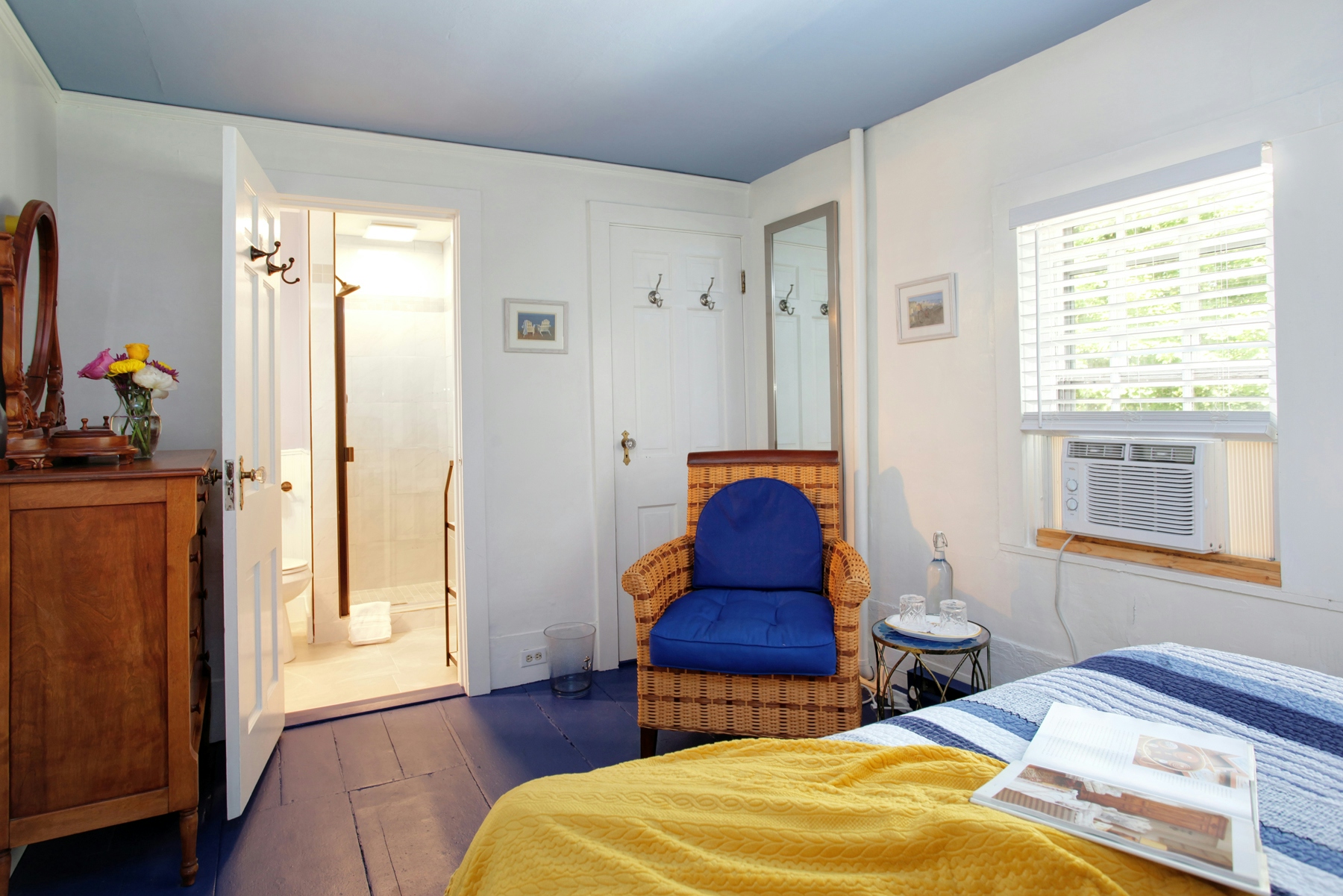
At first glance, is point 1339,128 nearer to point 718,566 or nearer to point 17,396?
point 718,566

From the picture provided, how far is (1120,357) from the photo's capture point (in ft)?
7.64

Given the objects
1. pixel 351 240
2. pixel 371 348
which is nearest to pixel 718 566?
pixel 371 348

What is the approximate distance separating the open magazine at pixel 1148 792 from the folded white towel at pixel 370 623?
11.9 feet

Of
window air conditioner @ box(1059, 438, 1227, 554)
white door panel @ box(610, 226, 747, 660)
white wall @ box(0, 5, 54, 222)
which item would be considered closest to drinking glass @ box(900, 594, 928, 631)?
window air conditioner @ box(1059, 438, 1227, 554)

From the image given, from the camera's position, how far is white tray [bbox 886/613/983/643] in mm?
2289

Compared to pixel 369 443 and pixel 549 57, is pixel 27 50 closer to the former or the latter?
Result: pixel 549 57

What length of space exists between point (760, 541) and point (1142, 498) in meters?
1.24

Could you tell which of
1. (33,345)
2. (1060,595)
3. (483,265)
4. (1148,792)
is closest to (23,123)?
(33,345)

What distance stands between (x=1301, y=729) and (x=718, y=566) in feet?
6.13

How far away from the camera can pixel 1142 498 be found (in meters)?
2.22

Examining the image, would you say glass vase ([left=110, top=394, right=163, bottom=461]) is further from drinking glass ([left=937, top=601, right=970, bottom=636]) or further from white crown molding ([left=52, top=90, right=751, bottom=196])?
drinking glass ([left=937, top=601, right=970, bottom=636])

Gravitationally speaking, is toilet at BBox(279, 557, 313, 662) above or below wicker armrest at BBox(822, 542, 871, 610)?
below

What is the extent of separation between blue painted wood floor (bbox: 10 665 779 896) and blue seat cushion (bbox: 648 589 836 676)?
456 mm

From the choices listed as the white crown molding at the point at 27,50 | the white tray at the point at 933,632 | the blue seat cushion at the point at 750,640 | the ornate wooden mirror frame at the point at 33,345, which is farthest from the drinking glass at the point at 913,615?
the white crown molding at the point at 27,50
